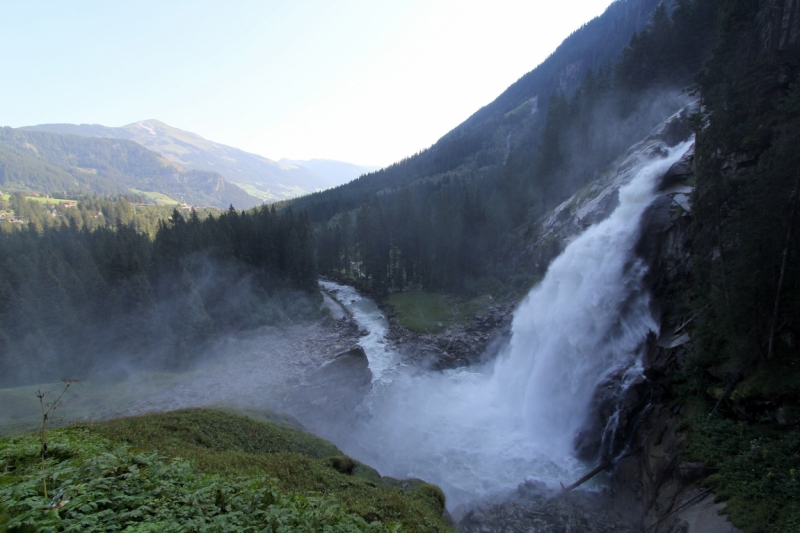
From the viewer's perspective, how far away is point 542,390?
2530 cm

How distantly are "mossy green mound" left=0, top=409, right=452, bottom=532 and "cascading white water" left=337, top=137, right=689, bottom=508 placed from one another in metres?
9.39

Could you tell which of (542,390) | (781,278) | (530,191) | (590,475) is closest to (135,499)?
(590,475)

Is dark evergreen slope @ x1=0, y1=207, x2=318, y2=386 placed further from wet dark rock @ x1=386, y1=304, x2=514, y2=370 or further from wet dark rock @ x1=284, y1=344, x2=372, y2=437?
wet dark rock @ x1=386, y1=304, x2=514, y2=370

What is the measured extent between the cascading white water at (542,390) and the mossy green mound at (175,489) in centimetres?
939

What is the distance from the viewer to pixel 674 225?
70.9ft

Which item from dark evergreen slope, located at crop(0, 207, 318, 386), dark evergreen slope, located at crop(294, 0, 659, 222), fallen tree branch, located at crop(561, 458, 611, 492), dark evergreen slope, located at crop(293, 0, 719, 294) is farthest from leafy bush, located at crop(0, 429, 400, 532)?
dark evergreen slope, located at crop(294, 0, 659, 222)

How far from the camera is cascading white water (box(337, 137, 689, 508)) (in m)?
21.1

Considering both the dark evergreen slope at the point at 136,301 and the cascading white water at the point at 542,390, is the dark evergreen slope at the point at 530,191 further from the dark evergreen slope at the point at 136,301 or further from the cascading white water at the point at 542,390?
the dark evergreen slope at the point at 136,301

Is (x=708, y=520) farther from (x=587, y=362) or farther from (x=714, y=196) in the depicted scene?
(x=714, y=196)

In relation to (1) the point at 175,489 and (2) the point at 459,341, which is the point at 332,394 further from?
(1) the point at 175,489

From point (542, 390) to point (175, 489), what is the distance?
77.2 feet

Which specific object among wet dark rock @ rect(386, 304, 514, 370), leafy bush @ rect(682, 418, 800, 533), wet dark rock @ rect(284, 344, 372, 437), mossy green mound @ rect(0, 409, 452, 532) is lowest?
wet dark rock @ rect(386, 304, 514, 370)

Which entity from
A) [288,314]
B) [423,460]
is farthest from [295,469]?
[288,314]

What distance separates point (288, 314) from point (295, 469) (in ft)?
135
